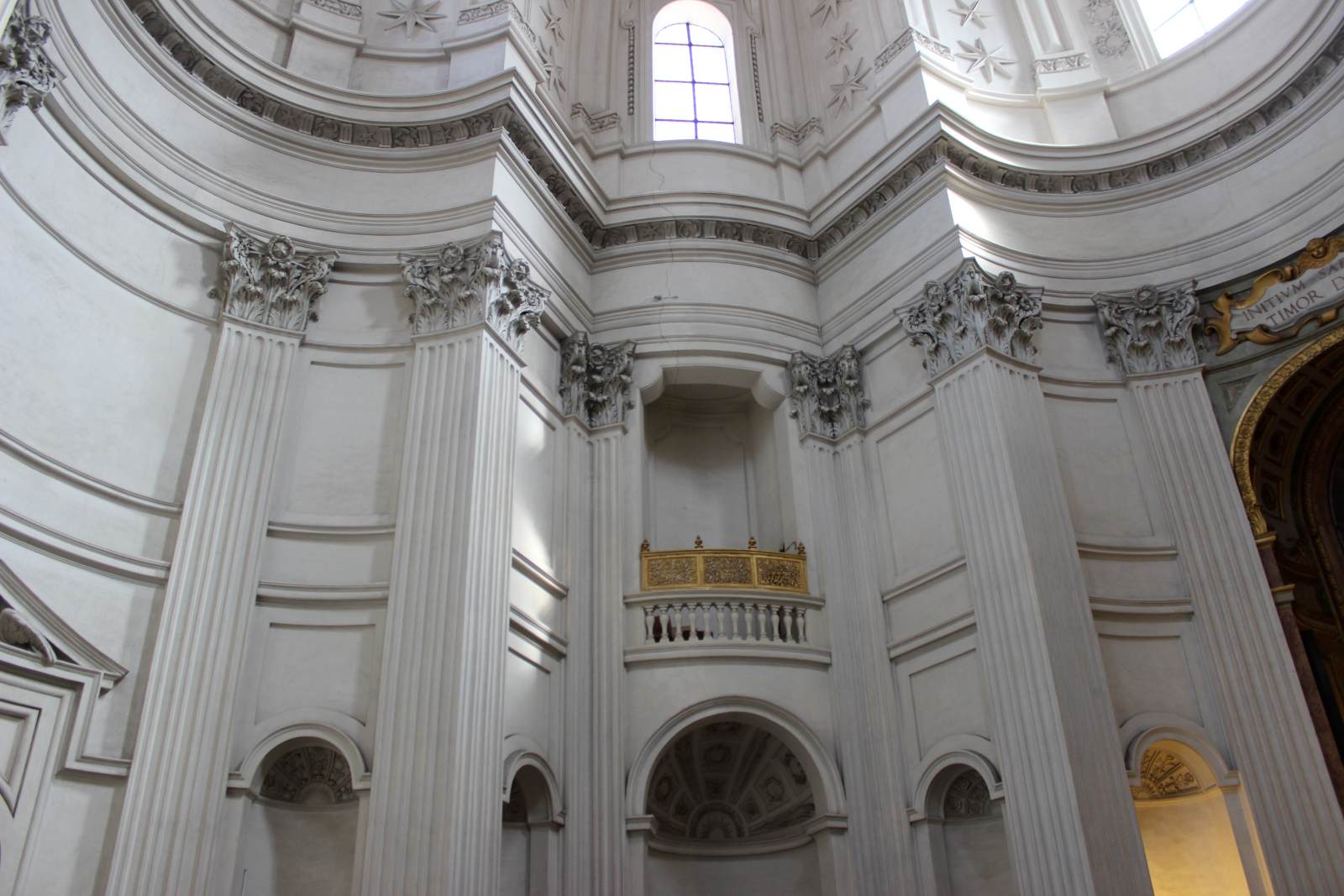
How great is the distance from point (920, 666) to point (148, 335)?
785 cm

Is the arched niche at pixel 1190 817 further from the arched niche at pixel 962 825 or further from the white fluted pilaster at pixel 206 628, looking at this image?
the white fluted pilaster at pixel 206 628

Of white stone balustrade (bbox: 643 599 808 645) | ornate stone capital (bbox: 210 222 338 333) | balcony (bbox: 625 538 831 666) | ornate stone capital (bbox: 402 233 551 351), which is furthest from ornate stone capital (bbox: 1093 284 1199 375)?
ornate stone capital (bbox: 210 222 338 333)

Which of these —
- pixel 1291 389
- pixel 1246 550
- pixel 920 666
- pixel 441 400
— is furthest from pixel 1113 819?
pixel 441 400

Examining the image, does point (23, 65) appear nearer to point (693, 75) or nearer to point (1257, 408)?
point (693, 75)

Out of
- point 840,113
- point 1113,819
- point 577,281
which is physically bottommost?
point 1113,819

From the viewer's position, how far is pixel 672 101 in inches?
597

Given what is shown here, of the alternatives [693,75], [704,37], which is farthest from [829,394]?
[704,37]

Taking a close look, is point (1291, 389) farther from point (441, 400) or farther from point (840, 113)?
point (441, 400)

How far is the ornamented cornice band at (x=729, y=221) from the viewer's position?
35.0ft

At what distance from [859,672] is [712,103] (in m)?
8.51

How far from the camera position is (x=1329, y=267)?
10.7 metres

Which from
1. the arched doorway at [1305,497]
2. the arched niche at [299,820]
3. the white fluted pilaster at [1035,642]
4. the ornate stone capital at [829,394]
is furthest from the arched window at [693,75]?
the arched niche at [299,820]

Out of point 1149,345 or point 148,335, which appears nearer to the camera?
point 148,335

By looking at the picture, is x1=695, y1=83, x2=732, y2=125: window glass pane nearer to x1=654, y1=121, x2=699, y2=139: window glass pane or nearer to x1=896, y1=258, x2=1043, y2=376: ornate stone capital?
x1=654, y1=121, x2=699, y2=139: window glass pane
